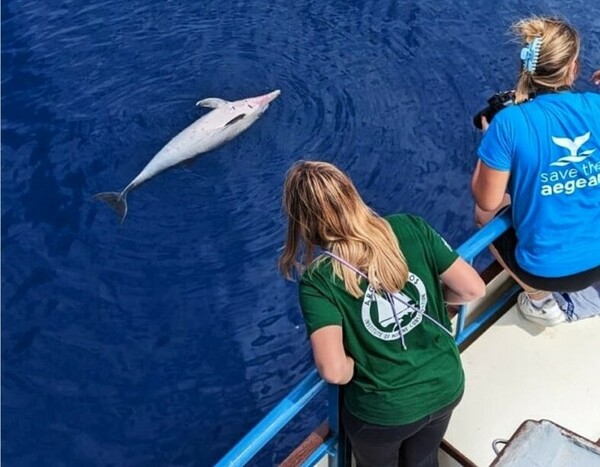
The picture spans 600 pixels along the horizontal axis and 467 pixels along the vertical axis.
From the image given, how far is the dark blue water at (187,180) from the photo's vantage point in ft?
14.9

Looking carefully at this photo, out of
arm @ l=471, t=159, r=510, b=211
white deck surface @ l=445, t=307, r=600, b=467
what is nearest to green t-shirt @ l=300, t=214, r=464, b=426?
arm @ l=471, t=159, r=510, b=211

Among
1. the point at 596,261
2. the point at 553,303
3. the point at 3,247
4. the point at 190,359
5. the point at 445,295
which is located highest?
the point at 445,295

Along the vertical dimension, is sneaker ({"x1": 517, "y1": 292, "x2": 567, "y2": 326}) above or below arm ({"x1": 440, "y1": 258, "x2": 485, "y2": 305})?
below

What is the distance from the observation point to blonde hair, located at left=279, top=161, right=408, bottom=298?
2109 mm

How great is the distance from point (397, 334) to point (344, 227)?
1.23 ft

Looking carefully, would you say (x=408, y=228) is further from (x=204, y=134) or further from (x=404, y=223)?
(x=204, y=134)

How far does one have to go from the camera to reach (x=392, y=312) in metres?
2.16

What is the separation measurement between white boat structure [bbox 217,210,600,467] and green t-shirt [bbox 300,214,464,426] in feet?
0.64

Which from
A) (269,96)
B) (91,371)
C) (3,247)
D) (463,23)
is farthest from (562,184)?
(463,23)

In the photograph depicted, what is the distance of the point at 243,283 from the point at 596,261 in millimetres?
2674

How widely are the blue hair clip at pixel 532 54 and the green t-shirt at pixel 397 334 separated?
0.99 meters

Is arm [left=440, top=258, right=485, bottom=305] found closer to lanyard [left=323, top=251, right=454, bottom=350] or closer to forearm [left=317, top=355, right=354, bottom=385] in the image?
lanyard [left=323, top=251, right=454, bottom=350]

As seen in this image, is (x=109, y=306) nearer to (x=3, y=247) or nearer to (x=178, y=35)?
(x=3, y=247)

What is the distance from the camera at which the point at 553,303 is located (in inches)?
130
